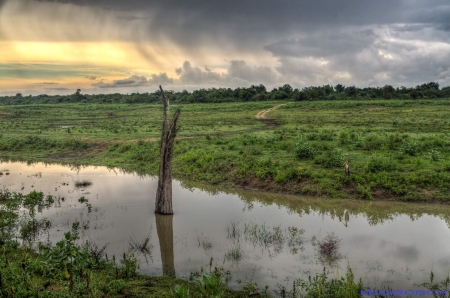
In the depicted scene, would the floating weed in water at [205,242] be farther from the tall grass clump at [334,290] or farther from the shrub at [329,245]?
the tall grass clump at [334,290]

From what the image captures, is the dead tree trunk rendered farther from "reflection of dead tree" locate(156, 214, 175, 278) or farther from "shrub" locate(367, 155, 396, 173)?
"shrub" locate(367, 155, 396, 173)

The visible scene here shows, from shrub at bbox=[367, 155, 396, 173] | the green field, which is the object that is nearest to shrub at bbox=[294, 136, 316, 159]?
the green field

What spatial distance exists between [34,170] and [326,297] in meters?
25.0

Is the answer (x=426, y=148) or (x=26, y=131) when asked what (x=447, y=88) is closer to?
(x=426, y=148)

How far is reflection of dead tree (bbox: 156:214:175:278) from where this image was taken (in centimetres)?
1077

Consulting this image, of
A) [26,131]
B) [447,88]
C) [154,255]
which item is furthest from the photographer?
[447,88]

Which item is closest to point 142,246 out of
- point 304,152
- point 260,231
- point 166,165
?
point 166,165

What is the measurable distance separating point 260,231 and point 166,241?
3.26m

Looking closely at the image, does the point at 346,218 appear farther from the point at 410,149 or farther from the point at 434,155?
the point at 410,149

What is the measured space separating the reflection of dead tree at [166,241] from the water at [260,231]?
1.3 inches

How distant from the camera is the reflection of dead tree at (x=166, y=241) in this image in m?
10.8

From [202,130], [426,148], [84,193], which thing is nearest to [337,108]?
[202,130]

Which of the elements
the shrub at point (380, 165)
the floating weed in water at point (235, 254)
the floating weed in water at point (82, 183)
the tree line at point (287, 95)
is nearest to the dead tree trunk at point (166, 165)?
the floating weed in water at point (235, 254)

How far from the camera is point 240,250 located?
12.0 metres
